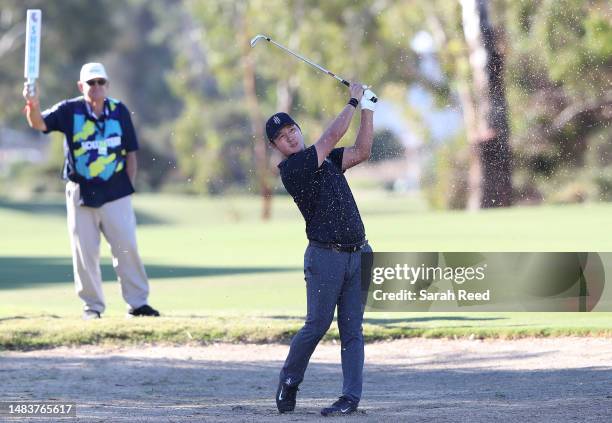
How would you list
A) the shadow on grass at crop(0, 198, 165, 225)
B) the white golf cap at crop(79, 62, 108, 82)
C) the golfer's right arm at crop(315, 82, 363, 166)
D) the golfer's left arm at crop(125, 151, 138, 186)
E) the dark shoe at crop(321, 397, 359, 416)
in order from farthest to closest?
the shadow on grass at crop(0, 198, 165, 225)
the golfer's left arm at crop(125, 151, 138, 186)
the white golf cap at crop(79, 62, 108, 82)
the dark shoe at crop(321, 397, 359, 416)
the golfer's right arm at crop(315, 82, 363, 166)

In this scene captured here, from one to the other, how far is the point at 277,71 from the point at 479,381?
38298 mm

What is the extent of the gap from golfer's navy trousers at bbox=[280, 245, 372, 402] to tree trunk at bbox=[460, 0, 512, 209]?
16459 mm

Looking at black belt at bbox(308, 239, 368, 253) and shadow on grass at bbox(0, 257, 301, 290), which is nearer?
black belt at bbox(308, 239, 368, 253)

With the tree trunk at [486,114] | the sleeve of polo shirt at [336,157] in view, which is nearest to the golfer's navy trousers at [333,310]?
the sleeve of polo shirt at [336,157]

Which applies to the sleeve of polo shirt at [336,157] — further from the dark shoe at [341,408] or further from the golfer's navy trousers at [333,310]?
the dark shoe at [341,408]

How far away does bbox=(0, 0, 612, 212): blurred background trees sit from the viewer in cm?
2620

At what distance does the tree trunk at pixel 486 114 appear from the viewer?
25.6 metres

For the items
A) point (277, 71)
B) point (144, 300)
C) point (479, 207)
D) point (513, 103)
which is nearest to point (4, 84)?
point (277, 71)

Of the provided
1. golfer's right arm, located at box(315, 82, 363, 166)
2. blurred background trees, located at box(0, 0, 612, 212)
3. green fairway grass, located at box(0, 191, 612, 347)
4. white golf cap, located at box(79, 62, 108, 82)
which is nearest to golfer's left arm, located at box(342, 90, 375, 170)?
golfer's right arm, located at box(315, 82, 363, 166)

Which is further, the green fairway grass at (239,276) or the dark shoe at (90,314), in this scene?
the dark shoe at (90,314)

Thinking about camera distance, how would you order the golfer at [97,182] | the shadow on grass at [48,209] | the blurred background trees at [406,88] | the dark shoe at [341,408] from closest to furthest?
the dark shoe at [341,408], the golfer at [97,182], the blurred background trees at [406,88], the shadow on grass at [48,209]

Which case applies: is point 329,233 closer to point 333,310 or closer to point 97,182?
point 333,310

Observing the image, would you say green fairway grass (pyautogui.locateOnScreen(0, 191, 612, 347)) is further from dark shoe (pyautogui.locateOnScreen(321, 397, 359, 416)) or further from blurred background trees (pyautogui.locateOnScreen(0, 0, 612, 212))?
dark shoe (pyautogui.locateOnScreen(321, 397, 359, 416))

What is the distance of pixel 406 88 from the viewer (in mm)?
36969
